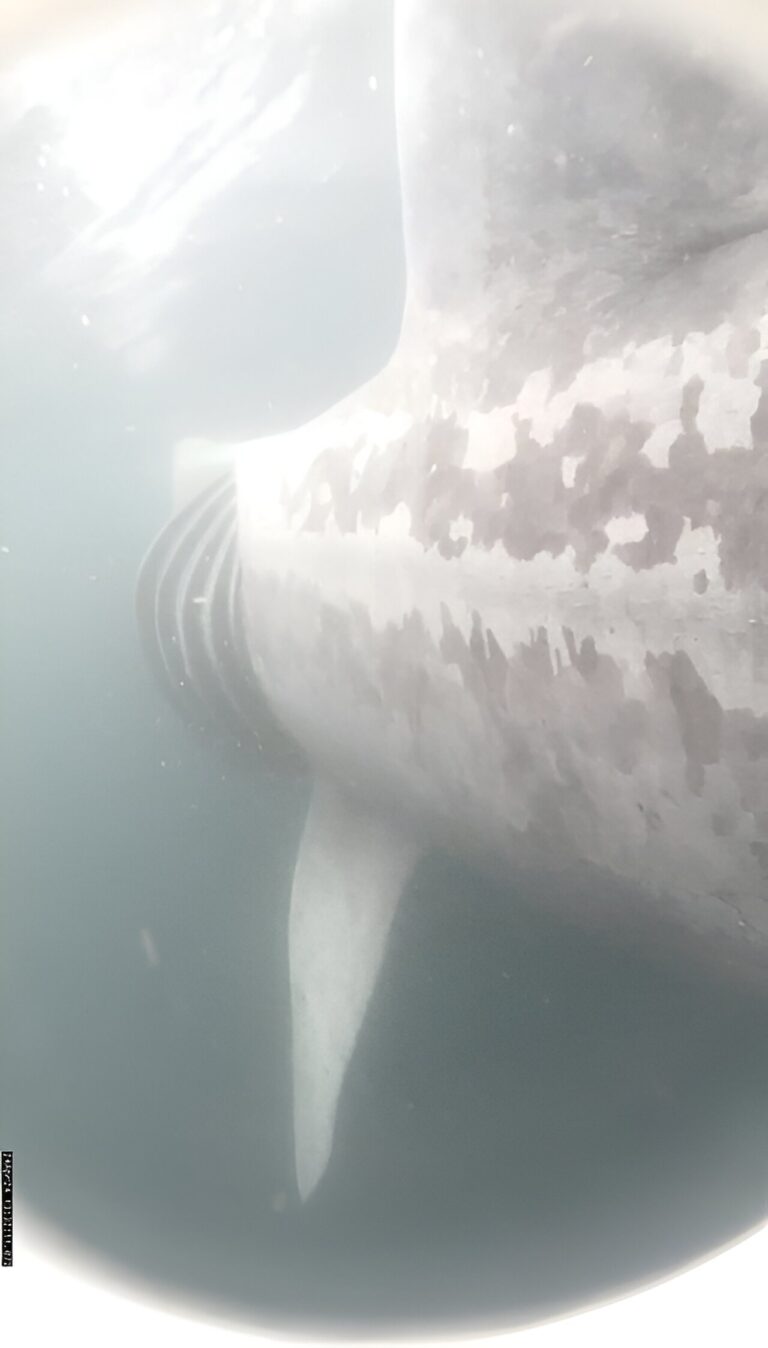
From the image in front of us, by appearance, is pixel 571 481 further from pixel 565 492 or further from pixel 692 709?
pixel 692 709

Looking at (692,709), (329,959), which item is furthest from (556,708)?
(329,959)

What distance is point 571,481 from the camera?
0.38 meters

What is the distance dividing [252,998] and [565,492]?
547 millimetres

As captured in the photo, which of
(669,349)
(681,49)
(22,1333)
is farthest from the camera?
(22,1333)

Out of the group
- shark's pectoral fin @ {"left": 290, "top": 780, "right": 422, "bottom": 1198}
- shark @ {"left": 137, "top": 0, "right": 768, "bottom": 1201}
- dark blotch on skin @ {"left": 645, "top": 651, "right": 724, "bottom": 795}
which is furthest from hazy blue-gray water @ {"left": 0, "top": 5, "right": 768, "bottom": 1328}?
dark blotch on skin @ {"left": 645, "top": 651, "right": 724, "bottom": 795}

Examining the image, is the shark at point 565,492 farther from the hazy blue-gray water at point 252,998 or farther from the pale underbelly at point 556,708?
the hazy blue-gray water at point 252,998

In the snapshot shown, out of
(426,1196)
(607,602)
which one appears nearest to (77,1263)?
(426,1196)

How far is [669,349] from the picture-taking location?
35 centimetres

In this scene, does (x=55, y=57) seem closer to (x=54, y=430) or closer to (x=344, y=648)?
(x=54, y=430)

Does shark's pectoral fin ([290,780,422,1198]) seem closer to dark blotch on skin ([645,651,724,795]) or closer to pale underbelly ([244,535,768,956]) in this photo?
pale underbelly ([244,535,768,956])

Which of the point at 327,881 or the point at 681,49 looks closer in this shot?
the point at 681,49

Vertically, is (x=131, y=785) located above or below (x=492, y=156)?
→ below

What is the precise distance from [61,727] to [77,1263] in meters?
0.44

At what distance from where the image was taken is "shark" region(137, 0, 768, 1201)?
33 centimetres
